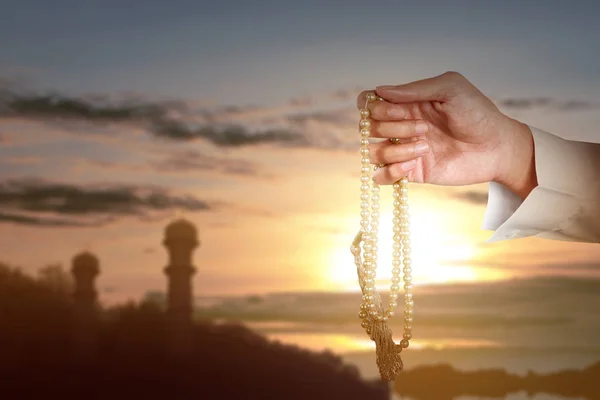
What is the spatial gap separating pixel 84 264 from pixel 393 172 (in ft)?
7.82

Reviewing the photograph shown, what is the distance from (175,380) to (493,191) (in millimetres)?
2157

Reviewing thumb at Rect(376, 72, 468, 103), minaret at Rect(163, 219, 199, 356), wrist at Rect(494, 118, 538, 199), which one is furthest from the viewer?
minaret at Rect(163, 219, 199, 356)

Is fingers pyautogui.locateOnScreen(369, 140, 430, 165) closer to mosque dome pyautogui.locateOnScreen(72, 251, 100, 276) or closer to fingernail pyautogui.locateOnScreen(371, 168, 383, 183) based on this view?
fingernail pyautogui.locateOnScreen(371, 168, 383, 183)

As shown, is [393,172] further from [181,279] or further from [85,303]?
[85,303]

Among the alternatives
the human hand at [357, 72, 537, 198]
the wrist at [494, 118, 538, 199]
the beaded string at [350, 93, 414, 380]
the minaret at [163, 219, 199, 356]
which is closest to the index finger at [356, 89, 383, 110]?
the human hand at [357, 72, 537, 198]

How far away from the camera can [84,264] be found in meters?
3.96

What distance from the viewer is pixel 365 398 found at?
3.73 metres

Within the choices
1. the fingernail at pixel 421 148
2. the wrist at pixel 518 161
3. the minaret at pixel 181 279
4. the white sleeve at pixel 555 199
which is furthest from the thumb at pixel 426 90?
the minaret at pixel 181 279

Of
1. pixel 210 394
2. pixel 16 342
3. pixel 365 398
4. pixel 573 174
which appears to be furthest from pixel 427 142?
pixel 16 342

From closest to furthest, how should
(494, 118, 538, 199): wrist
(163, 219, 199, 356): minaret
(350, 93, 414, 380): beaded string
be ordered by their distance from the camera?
1. (350, 93, 414, 380): beaded string
2. (494, 118, 538, 199): wrist
3. (163, 219, 199, 356): minaret

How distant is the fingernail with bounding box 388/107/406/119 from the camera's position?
196cm

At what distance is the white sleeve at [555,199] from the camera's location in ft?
7.29

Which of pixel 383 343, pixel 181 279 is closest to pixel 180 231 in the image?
pixel 181 279

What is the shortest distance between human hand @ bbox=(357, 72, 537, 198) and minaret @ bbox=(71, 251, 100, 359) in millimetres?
2304
